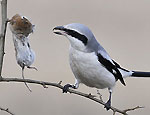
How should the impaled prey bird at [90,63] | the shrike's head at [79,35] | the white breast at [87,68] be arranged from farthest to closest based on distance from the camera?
the white breast at [87,68] < the impaled prey bird at [90,63] < the shrike's head at [79,35]

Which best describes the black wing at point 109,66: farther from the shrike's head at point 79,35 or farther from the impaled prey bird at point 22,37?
the impaled prey bird at point 22,37

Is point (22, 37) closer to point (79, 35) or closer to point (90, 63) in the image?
point (79, 35)

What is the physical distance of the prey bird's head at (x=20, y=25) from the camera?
2.23 meters

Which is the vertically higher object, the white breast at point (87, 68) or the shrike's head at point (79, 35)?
the shrike's head at point (79, 35)

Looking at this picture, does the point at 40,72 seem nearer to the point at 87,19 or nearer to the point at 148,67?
the point at 148,67

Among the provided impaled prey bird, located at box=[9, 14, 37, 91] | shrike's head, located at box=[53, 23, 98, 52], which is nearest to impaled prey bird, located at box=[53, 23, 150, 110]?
shrike's head, located at box=[53, 23, 98, 52]

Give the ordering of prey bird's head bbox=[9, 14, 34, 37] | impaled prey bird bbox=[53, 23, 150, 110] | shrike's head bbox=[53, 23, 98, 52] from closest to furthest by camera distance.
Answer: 1. prey bird's head bbox=[9, 14, 34, 37]
2. shrike's head bbox=[53, 23, 98, 52]
3. impaled prey bird bbox=[53, 23, 150, 110]

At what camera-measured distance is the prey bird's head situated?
223cm

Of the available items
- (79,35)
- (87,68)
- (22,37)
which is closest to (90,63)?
(87,68)

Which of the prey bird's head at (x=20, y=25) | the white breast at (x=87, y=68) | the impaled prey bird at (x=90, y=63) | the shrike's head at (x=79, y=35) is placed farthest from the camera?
the white breast at (x=87, y=68)

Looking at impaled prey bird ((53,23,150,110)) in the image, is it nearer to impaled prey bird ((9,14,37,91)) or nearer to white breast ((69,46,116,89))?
white breast ((69,46,116,89))

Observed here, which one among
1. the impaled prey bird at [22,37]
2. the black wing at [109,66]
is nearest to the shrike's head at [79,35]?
the black wing at [109,66]

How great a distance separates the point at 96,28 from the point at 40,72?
1721 mm

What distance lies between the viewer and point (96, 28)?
324 inches
